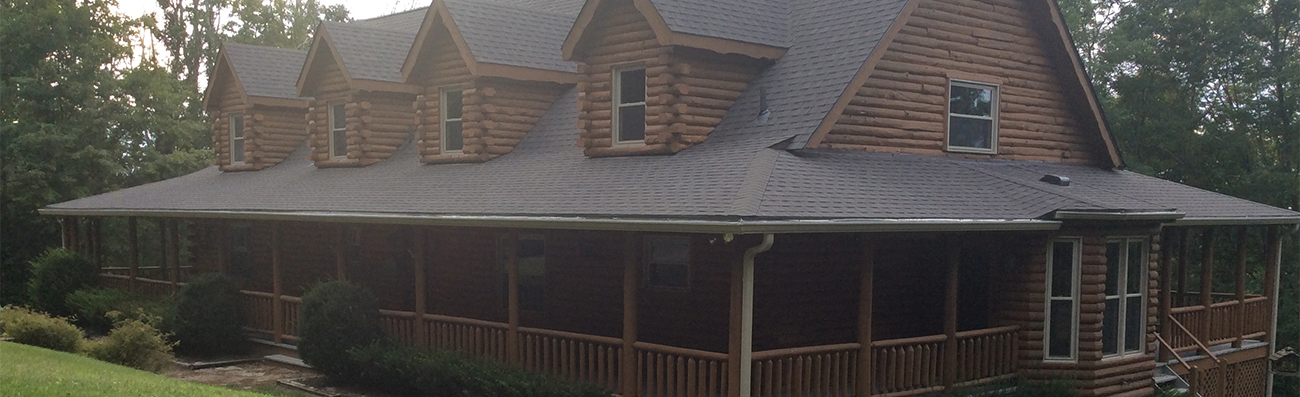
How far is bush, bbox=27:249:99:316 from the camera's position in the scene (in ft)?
82.9

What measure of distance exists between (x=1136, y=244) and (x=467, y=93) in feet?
35.6

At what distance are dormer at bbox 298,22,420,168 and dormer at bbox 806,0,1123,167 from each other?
969cm

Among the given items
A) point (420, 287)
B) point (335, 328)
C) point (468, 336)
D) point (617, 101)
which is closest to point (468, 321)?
point (468, 336)

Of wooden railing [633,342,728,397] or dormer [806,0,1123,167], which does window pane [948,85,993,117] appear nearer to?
dormer [806,0,1123,167]

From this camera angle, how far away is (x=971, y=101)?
17.2 meters

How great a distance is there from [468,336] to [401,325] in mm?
1388

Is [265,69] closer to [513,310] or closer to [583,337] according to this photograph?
[513,310]

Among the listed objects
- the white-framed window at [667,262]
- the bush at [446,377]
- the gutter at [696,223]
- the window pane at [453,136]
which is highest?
the window pane at [453,136]

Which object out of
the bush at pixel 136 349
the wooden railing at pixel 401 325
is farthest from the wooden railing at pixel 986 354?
the bush at pixel 136 349

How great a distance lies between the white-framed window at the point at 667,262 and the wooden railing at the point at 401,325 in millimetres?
3722

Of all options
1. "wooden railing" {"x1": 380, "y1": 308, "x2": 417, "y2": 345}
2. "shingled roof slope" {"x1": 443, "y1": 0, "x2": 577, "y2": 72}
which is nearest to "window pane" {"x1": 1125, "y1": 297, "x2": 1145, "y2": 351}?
"shingled roof slope" {"x1": 443, "y1": 0, "x2": 577, "y2": 72}

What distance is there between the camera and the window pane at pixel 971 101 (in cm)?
1708

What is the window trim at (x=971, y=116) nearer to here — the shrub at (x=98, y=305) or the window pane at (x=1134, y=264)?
the window pane at (x=1134, y=264)

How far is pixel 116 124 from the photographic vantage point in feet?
117
